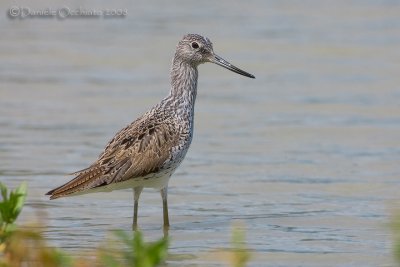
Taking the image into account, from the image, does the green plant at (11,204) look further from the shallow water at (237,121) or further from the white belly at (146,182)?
the white belly at (146,182)

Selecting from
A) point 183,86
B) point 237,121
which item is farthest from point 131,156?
point 237,121

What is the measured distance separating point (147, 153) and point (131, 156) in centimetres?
13

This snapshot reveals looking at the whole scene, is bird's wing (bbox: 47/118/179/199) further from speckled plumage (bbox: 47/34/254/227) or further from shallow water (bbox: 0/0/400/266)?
shallow water (bbox: 0/0/400/266)

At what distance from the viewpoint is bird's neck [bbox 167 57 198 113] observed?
9984 millimetres

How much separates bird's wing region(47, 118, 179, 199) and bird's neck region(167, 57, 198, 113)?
0.33m

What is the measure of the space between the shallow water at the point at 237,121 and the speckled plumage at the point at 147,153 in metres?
0.35

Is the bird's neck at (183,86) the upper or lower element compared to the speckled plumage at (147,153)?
upper

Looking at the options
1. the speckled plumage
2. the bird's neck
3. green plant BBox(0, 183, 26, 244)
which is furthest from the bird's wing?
green plant BBox(0, 183, 26, 244)

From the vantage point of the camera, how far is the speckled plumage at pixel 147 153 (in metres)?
9.15

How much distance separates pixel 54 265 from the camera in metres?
5.32

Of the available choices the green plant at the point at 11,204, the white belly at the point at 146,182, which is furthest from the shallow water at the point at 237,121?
the green plant at the point at 11,204

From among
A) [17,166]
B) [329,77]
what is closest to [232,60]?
[329,77]

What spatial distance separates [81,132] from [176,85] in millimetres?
2887

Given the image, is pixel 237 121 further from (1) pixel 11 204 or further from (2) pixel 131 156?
(1) pixel 11 204
